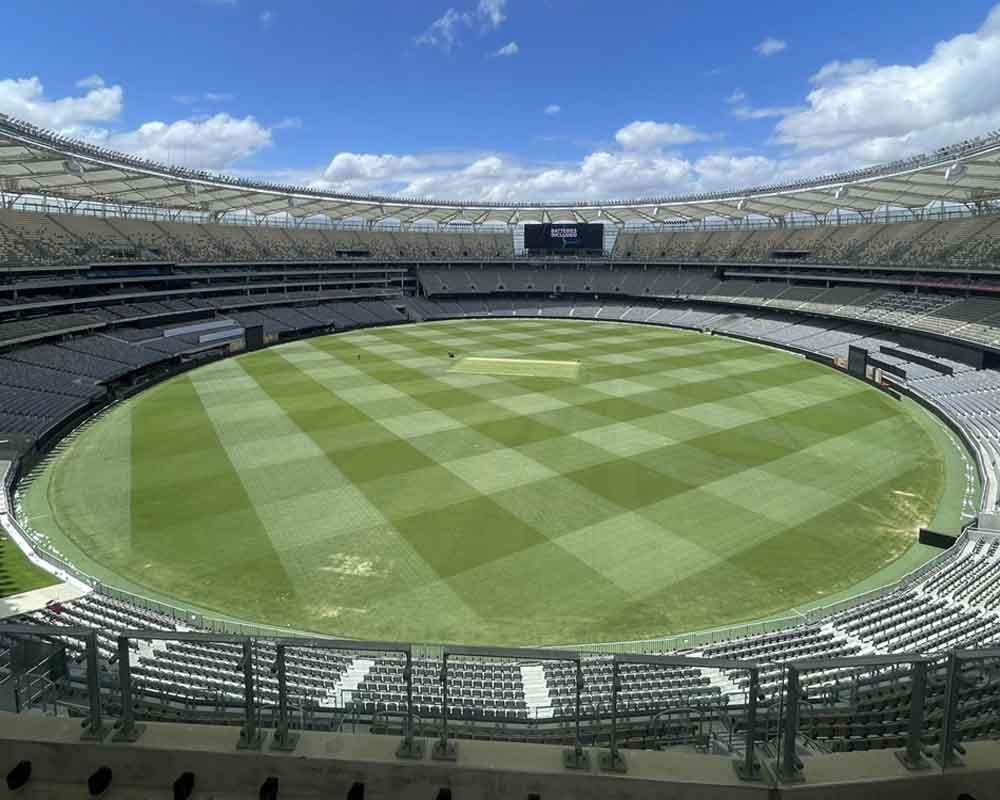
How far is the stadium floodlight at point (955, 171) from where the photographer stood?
4541 cm

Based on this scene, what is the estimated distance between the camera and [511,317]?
86.1 metres

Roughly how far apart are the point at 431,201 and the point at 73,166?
4093 centimetres

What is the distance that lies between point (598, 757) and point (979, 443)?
107ft

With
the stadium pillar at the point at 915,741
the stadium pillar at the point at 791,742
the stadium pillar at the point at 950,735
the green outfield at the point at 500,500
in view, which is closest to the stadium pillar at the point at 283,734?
the stadium pillar at the point at 791,742

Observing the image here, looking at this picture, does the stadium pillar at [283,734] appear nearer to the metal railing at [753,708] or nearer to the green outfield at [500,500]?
the metal railing at [753,708]

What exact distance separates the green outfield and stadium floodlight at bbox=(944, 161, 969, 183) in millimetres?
17042

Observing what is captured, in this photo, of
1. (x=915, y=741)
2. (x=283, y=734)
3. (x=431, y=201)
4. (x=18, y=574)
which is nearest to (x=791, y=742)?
(x=915, y=741)

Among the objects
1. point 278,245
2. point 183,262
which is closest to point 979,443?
point 183,262

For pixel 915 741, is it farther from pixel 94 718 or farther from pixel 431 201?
pixel 431 201

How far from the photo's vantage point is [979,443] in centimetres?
2947

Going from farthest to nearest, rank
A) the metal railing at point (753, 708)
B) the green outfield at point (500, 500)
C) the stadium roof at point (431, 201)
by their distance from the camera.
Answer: the stadium roof at point (431, 201) → the green outfield at point (500, 500) → the metal railing at point (753, 708)

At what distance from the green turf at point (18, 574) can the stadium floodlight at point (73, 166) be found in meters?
34.9

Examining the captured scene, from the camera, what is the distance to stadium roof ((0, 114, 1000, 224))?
43.9m

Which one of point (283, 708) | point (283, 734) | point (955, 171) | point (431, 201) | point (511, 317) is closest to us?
point (283, 734)
